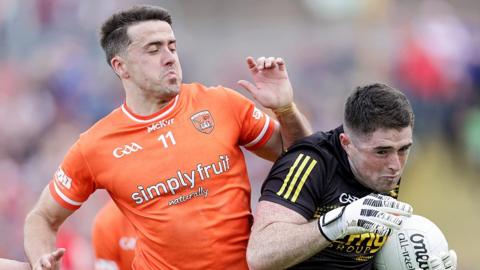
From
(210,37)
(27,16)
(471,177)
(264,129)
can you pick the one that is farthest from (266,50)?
(264,129)

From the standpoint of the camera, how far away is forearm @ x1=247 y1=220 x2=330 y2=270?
6.18 m

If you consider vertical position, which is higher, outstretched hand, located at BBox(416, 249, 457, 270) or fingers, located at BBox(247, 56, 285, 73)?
fingers, located at BBox(247, 56, 285, 73)

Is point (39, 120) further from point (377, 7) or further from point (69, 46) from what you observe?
point (377, 7)

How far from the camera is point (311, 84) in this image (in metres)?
17.5

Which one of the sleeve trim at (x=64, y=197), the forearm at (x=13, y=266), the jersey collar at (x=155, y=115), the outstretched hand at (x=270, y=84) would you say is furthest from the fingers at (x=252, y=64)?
the forearm at (x=13, y=266)

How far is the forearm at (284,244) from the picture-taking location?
6180 mm

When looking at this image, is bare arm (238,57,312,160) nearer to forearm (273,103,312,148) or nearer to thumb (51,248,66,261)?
forearm (273,103,312,148)

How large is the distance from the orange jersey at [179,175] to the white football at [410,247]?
867 mm

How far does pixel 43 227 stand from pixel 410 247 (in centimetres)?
229

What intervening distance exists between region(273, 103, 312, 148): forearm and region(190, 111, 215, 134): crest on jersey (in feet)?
1.36

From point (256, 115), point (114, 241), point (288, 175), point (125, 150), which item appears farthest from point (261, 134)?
point (114, 241)

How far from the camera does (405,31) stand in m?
17.1

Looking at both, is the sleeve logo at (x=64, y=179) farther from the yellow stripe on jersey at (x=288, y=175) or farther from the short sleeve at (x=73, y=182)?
the yellow stripe on jersey at (x=288, y=175)

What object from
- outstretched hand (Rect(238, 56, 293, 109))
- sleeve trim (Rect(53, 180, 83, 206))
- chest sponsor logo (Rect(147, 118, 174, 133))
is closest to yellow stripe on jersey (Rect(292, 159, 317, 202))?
outstretched hand (Rect(238, 56, 293, 109))
